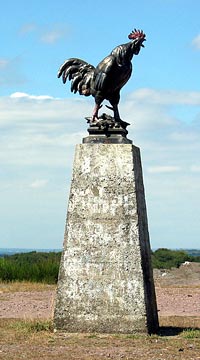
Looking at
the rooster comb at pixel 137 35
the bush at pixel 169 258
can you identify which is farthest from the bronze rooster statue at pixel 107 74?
the bush at pixel 169 258

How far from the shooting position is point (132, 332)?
10.9 m

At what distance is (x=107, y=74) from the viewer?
1163 centimetres

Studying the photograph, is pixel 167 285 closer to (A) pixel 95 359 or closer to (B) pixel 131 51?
(B) pixel 131 51

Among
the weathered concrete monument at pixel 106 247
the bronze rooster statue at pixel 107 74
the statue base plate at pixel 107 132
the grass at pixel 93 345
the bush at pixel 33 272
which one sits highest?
the bronze rooster statue at pixel 107 74

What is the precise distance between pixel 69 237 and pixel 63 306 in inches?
35.3

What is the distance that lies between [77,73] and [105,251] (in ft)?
8.61

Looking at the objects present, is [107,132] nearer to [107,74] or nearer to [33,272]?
[107,74]

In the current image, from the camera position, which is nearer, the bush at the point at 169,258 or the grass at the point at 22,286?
the grass at the point at 22,286

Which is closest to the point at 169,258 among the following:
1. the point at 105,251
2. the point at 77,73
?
the point at 77,73

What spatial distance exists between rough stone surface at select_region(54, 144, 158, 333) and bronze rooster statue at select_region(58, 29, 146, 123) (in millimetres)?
833

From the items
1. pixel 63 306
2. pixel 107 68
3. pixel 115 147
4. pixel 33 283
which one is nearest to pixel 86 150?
pixel 115 147

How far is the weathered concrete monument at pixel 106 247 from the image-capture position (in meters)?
11.0

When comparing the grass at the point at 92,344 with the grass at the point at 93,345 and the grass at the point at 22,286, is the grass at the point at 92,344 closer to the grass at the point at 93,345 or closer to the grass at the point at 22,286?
the grass at the point at 93,345

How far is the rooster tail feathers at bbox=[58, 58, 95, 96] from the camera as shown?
12.0 meters
